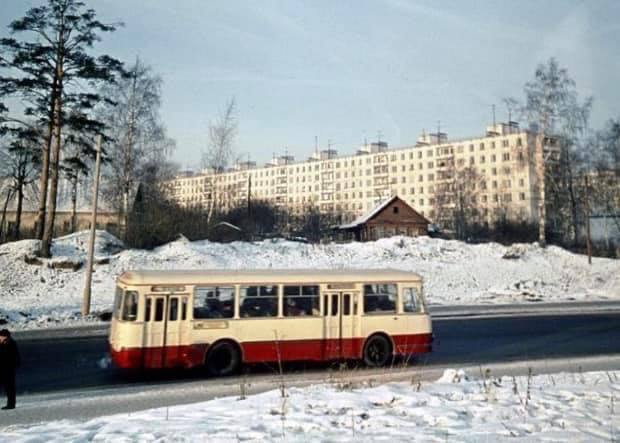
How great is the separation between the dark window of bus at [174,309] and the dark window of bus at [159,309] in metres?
0.18

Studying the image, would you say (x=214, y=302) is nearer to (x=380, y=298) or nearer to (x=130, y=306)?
(x=130, y=306)

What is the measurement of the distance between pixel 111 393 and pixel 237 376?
110 inches

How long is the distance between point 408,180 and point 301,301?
9535cm

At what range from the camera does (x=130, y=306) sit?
11.9 m

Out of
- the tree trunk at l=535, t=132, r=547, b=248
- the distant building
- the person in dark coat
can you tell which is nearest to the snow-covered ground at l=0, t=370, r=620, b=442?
the person in dark coat

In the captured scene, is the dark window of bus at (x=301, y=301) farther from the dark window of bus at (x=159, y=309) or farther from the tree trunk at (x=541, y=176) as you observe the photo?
the tree trunk at (x=541, y=176)

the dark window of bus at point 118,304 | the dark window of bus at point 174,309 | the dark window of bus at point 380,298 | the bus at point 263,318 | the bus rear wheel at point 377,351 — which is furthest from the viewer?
the dark window of bus at point 380,298

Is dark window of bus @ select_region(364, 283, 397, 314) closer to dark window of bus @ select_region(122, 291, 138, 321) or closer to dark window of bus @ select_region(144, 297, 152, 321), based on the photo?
dark window of bus @ select_region(144, 297, 152, 321)

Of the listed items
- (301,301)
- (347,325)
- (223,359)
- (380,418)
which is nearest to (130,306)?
(223,359)

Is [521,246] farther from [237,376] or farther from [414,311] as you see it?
[237,376]

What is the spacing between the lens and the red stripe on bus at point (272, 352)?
1173 centimetres

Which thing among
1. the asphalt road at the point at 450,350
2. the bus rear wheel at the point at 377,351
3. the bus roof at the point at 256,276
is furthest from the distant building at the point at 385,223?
the bus rear wheel at the point at 377,351

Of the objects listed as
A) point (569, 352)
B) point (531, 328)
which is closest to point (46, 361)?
point (569, 352)

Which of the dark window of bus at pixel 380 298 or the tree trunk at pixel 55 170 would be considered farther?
the tree trunk at pixel 55 170
